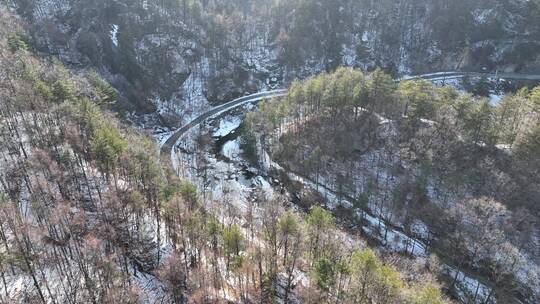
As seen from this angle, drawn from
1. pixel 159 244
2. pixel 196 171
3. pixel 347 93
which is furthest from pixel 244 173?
pixel 159 244

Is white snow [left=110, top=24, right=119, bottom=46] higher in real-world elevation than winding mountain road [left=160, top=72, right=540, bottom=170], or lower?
higher

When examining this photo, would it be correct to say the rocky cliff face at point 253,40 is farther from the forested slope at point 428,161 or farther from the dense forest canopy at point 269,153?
the forested slope at point 428,161

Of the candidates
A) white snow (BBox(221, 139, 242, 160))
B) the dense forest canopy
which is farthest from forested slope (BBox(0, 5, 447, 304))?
white snow (BBox(221, 139, 242, 160))

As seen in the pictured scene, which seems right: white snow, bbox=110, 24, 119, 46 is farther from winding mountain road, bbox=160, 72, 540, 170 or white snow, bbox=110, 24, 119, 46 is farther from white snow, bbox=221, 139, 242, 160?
white snow, bbox=221, 139, 242, 160

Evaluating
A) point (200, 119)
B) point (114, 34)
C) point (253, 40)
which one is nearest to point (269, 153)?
point (200, 119)

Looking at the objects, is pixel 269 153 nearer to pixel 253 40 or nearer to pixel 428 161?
pixel 428 161

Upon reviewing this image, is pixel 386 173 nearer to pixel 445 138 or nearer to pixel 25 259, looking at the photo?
pixel 445 138
